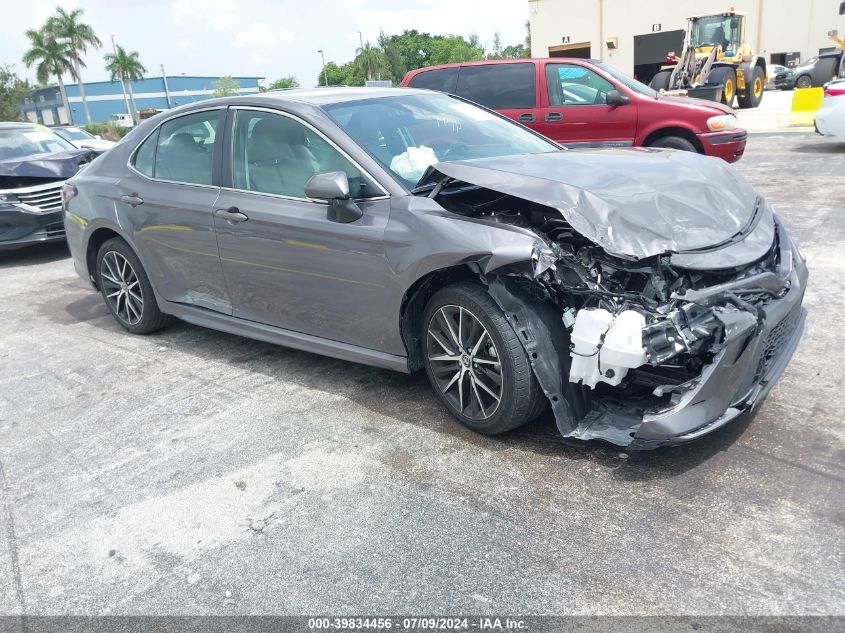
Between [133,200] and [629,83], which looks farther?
[629,83]

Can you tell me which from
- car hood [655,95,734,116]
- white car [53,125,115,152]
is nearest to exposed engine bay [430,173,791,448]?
car hood [655,95,734,116]

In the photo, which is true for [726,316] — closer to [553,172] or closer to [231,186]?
[553,172]

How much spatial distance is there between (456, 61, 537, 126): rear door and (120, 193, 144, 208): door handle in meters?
5.99

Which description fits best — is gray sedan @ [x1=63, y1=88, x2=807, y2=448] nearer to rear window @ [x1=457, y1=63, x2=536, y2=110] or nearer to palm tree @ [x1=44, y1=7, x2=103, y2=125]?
rear window @ [x1=457, y1=63, x2=536, y2=110]

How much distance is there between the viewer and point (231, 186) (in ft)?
14.4

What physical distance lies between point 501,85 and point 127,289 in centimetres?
635

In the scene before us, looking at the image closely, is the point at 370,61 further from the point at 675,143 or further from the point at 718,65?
the point at 675,143

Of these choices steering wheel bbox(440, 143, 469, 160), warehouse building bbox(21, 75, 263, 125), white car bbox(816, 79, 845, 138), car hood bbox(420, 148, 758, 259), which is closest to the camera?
car hood bbox(420, 148, 758, 259)

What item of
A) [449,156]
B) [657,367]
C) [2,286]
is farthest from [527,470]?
[2,286]

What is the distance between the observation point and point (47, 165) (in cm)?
899

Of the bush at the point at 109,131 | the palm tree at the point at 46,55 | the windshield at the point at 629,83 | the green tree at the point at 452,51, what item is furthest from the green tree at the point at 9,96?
the green tree at the point at 452,51

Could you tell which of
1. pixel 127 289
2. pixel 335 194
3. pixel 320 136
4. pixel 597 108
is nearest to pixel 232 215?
pixel 320 136

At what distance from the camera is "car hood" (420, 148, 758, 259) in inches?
122

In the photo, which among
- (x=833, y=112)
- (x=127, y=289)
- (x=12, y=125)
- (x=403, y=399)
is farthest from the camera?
(x=833, y=112)
